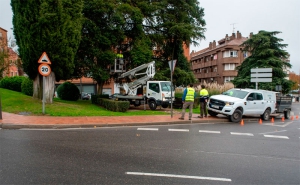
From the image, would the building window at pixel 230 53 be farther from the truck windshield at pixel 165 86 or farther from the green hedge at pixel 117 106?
the green hedge at pixel 117 106

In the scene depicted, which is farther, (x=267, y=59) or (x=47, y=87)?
(x=267, y=59)

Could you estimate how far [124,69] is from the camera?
22.7m

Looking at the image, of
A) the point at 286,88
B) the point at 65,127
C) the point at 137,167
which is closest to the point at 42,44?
the point at 65,127

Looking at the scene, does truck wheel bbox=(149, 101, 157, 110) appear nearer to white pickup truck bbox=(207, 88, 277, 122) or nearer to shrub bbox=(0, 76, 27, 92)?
white pickup truck bbox=(207, 88, 277, 122)

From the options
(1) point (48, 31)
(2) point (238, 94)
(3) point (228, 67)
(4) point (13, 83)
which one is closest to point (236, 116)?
(2) point (238, 94)

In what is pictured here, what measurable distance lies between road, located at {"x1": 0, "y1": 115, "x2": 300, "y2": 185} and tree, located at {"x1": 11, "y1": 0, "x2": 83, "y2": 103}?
23.1 feet

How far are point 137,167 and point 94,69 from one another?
55.3 feet

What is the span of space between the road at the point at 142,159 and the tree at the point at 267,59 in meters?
24.5

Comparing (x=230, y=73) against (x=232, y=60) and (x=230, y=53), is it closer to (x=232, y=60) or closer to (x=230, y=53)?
(x=232, y=60)

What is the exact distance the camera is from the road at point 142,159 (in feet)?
14.2

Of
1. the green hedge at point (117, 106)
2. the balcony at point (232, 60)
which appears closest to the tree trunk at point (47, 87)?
the green hedge at point (117, 106)

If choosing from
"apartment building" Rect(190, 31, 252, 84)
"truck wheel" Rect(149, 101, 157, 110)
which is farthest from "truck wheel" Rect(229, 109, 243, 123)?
"apartment building" Rect(190, 31, 252, 84)

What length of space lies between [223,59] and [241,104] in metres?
39.7

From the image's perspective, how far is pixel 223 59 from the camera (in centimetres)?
5103
